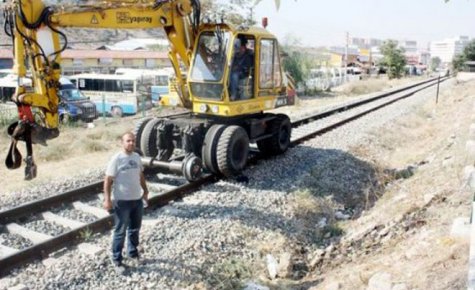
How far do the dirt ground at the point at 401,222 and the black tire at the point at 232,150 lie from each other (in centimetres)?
258

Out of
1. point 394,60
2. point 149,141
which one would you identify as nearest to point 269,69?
point 149,141

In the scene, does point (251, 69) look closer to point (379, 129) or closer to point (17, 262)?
point (17, 262)

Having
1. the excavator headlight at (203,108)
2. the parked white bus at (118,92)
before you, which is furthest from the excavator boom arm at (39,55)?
the parked white bus at (118,92)

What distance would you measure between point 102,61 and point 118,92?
1841 cm

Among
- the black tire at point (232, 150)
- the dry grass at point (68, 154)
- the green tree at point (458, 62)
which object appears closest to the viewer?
the black tire at point (232, 150)

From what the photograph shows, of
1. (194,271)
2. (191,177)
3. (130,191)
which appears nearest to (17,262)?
(130,191)

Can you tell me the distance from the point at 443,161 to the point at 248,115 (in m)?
4.37

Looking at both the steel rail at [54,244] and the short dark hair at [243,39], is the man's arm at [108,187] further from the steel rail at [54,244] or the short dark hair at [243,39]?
the short dark hair at [243,39]

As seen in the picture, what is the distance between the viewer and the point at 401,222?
718cm

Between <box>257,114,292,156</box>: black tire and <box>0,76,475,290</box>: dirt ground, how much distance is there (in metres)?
2.18

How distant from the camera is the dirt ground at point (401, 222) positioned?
5.05 meters

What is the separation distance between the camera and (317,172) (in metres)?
11.0

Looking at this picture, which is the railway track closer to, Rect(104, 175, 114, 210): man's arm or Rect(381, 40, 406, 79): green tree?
Rect(104, 175, 114, 210): man's arm

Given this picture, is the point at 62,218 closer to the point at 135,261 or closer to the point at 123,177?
the point at 135,261
